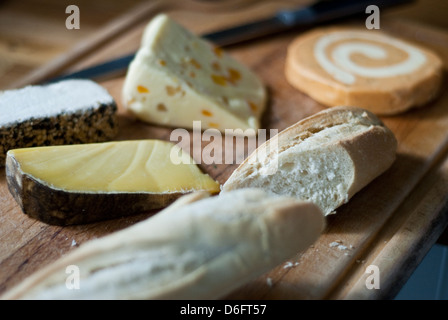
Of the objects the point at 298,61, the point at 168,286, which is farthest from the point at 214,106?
the point at 168,286

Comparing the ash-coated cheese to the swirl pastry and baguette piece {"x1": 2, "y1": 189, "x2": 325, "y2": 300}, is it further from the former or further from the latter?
the swirl pastry
